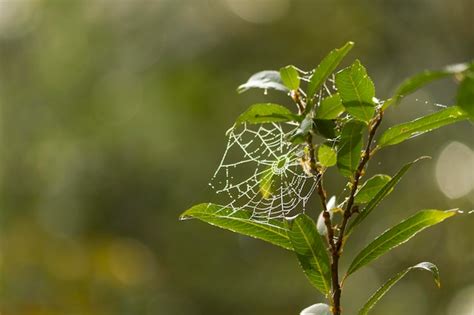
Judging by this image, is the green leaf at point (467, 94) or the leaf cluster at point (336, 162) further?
the leaf cluster at point (336, 162)

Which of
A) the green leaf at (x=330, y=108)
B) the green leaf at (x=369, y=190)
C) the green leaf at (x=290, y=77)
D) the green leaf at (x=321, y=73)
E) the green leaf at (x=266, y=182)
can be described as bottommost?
the green leaf at (x=369, y=190)

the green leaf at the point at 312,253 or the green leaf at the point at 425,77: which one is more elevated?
the green leaf at the point at 425,77

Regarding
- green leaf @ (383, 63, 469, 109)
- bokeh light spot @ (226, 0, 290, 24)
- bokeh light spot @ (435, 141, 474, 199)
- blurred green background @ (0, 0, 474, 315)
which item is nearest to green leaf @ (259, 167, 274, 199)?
green leaf @ (383, 63, 469, 109)

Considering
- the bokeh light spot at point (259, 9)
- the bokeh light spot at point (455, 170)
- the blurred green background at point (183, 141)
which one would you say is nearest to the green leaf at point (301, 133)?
the blurred green background at point (183, 141)

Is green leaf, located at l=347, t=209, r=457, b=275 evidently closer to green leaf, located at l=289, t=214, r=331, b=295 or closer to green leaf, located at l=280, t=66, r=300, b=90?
green leaf, located at l=289, t=214, r=331, b=295

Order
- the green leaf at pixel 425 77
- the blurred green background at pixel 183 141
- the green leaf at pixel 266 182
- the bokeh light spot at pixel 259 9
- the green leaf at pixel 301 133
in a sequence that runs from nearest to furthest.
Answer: the green leaf at pixel 425 77, the green leaf at pixel 301 133, the green leaf at pixel 266 182, the blurred green background at pixel 183 141, the bokeh light spot at pixel 259 9

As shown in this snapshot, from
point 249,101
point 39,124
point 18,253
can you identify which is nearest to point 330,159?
point 18,253

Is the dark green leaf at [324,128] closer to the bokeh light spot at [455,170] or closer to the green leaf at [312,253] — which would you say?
the green leaf at [312,253]

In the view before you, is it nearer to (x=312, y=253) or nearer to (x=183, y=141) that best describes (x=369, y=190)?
(x=312, y=253)
